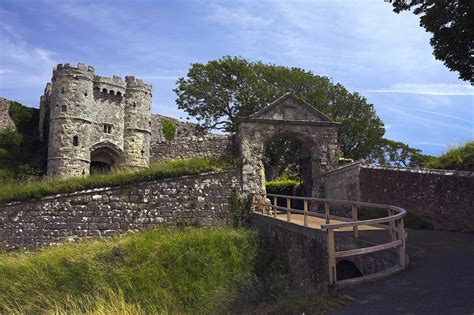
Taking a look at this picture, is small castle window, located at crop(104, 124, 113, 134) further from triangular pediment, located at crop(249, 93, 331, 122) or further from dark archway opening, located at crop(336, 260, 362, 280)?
dark archway opening, located at crop(336, 260, 362, 280)

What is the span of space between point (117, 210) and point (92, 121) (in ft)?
44.6

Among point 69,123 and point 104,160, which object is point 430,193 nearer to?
point 69,123

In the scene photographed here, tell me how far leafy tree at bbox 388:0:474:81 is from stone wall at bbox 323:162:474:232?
3.82 metres

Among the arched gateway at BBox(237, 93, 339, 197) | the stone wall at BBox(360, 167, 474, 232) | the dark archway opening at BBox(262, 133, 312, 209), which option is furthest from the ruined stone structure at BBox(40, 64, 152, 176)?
the stone wall at BBox(360, 167, 474, 232)

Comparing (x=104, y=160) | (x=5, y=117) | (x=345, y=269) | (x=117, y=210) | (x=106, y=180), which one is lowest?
(x=345, y=269)

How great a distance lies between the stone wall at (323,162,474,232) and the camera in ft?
40.3

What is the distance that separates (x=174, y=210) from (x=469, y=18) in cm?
1172

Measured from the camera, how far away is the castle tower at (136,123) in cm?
2961

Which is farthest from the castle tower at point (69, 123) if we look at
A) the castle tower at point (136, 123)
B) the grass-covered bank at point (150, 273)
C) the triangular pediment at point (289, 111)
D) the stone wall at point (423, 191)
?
the stone wall at point (423, 191)

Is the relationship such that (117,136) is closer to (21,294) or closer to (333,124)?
(333,124)

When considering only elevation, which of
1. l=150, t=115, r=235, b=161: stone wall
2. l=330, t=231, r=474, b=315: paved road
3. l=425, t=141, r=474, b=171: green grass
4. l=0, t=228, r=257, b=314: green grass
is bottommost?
l=0, t=228, r=257, b=314: green grass

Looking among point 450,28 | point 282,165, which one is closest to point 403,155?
point 282,165

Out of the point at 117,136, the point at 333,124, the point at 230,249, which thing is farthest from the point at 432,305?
the point at 117,136

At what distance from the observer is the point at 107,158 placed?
29.5m
